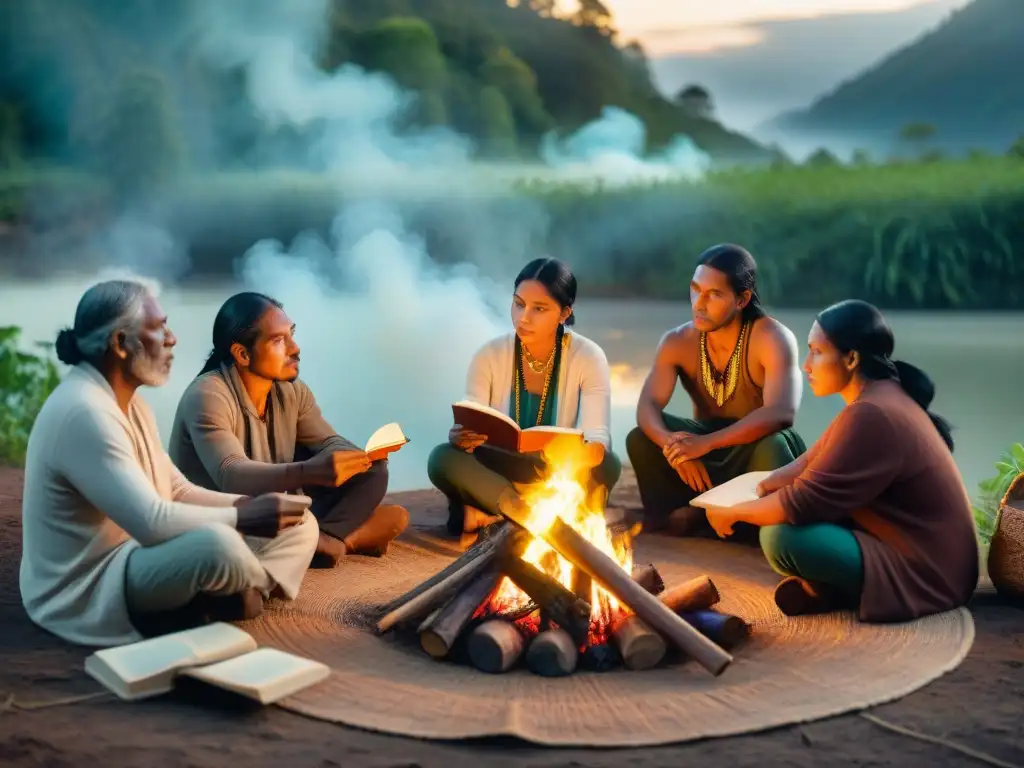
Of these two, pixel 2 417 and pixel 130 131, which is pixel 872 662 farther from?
pixel 130 131

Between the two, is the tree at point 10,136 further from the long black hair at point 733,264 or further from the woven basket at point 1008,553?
the woven basket at point 1008,553

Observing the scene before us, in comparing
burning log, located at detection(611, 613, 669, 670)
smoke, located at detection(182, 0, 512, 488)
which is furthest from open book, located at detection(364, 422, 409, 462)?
smoke, located at detection(182, 0, 512, 488)

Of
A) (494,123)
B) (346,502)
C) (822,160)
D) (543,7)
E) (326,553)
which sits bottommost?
(326,553)

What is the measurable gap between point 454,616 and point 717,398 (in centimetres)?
213

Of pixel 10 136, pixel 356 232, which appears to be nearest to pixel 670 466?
pixel 356 232

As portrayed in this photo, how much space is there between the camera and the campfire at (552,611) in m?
3.57

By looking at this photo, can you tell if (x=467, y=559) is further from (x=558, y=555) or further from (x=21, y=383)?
(x=21, y=383)

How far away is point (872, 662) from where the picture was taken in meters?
3.56

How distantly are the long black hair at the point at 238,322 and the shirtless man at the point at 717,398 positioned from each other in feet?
6.08

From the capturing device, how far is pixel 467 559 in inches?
161

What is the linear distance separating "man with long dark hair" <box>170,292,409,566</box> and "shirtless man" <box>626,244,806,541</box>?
A: 4.52ft

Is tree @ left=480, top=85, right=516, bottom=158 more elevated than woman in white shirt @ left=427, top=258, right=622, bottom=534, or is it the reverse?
tree @ left=480, top=85, right=516, bottom=158

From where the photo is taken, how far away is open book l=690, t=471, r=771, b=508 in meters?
4.13

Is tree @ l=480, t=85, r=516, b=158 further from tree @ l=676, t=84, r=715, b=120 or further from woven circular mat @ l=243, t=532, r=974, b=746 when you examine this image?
woven circular mat @ l=243, t=532, r=974, b=746
